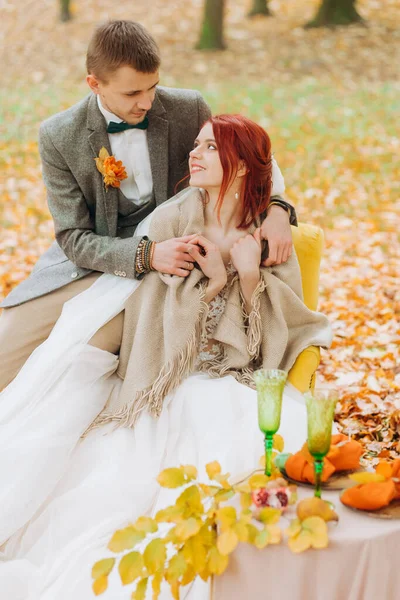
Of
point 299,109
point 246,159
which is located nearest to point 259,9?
point 299,109

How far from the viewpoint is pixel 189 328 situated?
2.72 meters

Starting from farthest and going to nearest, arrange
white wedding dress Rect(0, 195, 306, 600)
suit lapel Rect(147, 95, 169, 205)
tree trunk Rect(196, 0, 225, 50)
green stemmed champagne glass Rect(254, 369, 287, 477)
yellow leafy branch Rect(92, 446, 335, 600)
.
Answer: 1. tree trunk Rect(196, 0, 225, 50)
2. suit lapel Rect(147, 95, 169, 205)
3. white wedding dress Rect(0, 195, 306, 600)
4. green stemmed champagne glass Rect(254, 369, 287, 477)
5. yellow leafy branch Rect(92, 446, 335, 600)

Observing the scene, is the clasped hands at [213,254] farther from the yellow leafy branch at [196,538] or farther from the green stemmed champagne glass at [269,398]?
the yellow leafy branch at [196,538]

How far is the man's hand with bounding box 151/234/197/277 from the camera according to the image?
2.76m

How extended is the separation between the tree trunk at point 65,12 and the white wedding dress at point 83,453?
8.39m

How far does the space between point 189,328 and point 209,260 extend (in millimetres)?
251

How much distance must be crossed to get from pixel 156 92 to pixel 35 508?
66.3 inches

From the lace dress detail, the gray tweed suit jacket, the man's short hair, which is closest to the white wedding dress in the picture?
the lace dress detail

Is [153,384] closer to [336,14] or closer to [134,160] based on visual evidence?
[134,160]

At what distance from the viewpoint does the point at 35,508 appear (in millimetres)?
2455

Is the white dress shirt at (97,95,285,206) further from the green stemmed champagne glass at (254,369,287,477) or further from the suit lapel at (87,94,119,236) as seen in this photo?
the green stemmed champagne glass at (254,369,287,477)

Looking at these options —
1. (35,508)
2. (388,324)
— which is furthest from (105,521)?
(388,324)

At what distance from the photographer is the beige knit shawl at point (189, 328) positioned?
2.68 metres

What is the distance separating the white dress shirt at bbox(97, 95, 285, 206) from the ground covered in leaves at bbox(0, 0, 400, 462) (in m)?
1.77
